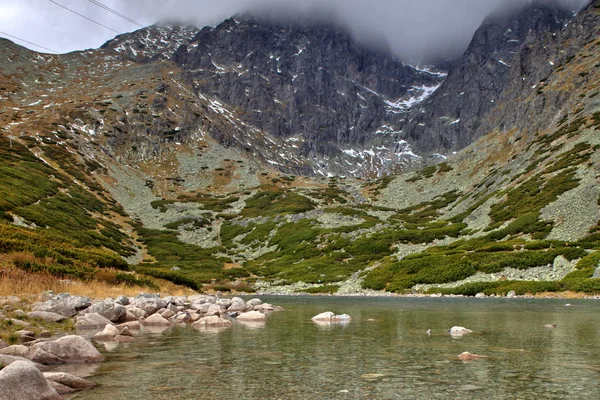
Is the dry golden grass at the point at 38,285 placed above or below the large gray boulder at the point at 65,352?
above

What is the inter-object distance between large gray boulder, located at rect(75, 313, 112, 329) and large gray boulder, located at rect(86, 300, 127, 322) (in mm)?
1367

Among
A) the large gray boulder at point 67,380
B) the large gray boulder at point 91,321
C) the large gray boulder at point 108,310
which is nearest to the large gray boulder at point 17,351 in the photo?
the large gray boulder at point 67,380

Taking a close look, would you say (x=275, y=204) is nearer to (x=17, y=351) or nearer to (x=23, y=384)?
(x=17, y=351)

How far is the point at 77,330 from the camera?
19.2m

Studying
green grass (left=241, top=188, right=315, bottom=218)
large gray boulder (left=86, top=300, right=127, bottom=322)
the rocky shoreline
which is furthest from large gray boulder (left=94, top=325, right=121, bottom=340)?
green grass (left=241, top=188, right=315, bottom=218)

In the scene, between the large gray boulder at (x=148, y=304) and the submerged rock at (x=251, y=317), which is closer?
the large gray boulder at (x=148, y=304)

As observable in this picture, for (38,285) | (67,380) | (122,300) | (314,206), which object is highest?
(314,206)

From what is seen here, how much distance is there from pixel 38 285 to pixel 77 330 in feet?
28.6

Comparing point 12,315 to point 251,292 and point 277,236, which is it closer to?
point 251,292

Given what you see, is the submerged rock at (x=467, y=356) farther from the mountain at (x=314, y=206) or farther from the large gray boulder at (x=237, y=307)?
the mountain at (x=314, y=206)

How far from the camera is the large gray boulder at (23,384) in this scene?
7.86 metres

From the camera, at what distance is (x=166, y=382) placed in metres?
10.9

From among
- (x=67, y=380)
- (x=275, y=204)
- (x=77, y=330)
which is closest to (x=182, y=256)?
(x=275, y=204)

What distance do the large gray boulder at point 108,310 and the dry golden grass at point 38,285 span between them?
12.6 ft
